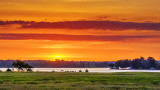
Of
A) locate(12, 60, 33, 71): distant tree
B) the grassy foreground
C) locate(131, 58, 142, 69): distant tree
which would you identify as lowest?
the grassy foreground

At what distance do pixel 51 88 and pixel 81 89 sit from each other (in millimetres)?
3040

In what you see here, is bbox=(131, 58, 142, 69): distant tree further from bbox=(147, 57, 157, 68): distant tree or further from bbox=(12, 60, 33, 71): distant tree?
Answer: bbox=(12, 60, 33, 71): distant tree

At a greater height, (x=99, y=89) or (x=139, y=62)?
(x=139, y=62)

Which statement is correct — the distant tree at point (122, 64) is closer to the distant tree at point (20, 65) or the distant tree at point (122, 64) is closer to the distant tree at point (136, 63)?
the distant tree at point (136, 63)

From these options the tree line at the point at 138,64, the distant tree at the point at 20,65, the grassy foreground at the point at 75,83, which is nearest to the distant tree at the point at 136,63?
the tree line at the point at 138,64

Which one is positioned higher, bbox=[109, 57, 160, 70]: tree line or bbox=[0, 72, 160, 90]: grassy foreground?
bbox=[109, 57, 160, 70]: tree line

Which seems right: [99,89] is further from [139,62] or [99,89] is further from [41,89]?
[139,62]

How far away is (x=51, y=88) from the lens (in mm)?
37750

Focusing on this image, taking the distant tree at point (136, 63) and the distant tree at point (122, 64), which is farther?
the distant tree at point (122, 64)

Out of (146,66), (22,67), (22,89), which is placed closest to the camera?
(22,89)

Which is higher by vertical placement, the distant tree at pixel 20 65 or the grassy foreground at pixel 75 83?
the distant tree at pixel 20 65

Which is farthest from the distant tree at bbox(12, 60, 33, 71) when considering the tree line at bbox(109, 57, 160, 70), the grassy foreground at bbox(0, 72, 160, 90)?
the tree line at bbox(109, 57, 160, 70)

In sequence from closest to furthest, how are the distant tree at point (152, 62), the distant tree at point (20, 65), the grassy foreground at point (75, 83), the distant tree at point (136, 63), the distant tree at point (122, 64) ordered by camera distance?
the grassy foreground at point (75, 83), the distant tree at point (20, 65), the distant tree at point (152, 62), the distant tree at point (136, 63), the distant tree at point (122, 64)

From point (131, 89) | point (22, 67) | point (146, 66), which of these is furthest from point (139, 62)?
point (131, 89)
